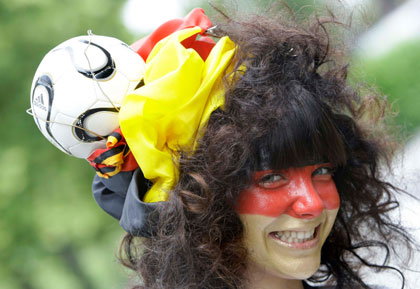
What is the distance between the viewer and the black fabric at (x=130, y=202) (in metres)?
1.91

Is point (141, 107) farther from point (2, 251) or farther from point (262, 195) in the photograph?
point (2, 251)

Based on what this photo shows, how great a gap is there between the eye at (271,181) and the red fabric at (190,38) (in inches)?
20.9

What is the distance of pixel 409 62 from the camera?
656cm

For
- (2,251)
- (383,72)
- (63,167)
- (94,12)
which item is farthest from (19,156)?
(383,72)

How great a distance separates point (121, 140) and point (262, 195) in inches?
20.6

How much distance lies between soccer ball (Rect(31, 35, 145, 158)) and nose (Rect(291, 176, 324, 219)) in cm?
67

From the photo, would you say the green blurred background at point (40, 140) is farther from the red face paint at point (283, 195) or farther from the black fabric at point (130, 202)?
the red face paint at point (283, 195)

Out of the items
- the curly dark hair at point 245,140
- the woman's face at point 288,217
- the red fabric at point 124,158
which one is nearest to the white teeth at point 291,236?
the woman's face at point 288,217

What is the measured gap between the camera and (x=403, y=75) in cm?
645

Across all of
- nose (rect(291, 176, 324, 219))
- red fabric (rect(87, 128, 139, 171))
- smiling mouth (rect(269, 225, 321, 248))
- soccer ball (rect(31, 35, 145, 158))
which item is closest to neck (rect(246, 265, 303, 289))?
smiling mouth (rect(269, 225, 321, 248))

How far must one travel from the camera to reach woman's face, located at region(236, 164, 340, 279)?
1910 mm

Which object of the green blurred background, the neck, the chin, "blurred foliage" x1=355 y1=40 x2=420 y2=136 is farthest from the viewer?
the green blurred background

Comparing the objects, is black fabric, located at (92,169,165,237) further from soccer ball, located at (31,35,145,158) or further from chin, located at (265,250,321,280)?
chin, located at (265,250,321,280)

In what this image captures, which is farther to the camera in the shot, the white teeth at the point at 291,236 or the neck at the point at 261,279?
the neck at the point at 261,279
